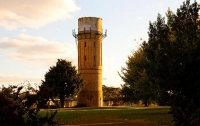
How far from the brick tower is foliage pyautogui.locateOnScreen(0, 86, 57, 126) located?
61.3 metres

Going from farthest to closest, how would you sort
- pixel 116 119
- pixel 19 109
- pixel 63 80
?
1. pixel 63 80
2. pixel 116 119
3. pixel 19 109

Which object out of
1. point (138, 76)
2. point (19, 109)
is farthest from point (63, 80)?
point (19, 109)

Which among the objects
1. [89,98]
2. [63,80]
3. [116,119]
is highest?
[63,80]

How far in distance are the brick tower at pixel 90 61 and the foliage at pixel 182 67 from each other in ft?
184

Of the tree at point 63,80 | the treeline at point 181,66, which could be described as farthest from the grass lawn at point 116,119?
the tree at point 63,80

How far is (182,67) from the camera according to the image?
14.9 metres

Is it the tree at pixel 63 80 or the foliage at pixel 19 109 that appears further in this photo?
the tree at pixel 63 80

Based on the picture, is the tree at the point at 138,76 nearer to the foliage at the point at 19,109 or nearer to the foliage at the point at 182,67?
the foliage at the point at 182,67

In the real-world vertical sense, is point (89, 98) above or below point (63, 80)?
below

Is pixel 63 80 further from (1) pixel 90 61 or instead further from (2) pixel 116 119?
(2) pixel 116 119

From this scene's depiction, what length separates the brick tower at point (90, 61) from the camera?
7275 cm

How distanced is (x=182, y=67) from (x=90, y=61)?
58.1 meters

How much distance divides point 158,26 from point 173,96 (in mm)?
4702

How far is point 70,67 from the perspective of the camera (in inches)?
2613
